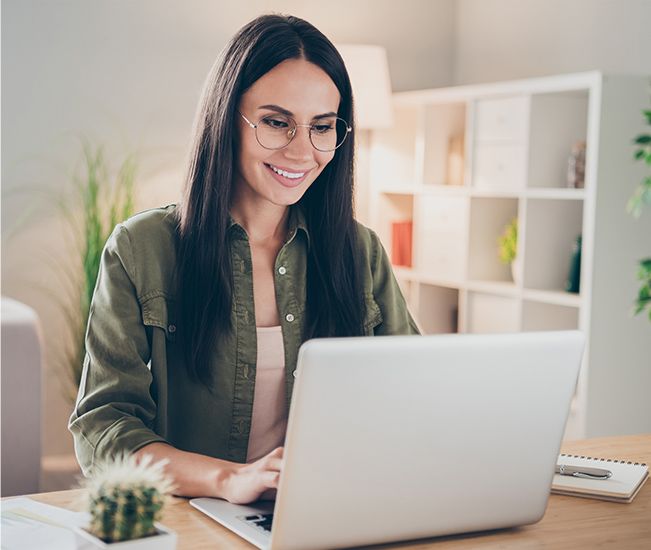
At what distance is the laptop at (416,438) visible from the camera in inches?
43.2

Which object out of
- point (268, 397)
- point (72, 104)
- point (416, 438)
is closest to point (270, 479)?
point (416, 438)

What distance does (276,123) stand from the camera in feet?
5.65

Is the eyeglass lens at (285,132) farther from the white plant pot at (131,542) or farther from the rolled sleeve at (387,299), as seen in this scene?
the white plant pot at (131,542)

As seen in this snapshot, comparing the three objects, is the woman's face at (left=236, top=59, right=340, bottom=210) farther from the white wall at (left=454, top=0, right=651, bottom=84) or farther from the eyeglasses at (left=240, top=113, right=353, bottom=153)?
the white wall at (left=454, top=0, right=651, bottom=84)

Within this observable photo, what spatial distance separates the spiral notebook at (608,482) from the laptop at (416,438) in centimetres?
18

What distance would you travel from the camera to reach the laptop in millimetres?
1098

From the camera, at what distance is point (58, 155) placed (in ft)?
13.4

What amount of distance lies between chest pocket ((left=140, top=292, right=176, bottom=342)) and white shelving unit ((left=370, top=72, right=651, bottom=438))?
83.2 inches

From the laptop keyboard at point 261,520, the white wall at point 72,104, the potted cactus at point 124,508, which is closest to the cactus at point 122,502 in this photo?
the potted cactus at point 124,508

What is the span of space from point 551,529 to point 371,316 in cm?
65

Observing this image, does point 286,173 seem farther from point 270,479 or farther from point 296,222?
point 270,479

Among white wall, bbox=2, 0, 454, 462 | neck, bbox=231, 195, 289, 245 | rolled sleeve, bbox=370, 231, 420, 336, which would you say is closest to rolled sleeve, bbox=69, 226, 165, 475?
neck, bbox=231, 195, 289, 245

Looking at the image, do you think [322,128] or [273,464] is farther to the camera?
[322,128]

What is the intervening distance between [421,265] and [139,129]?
139cm
